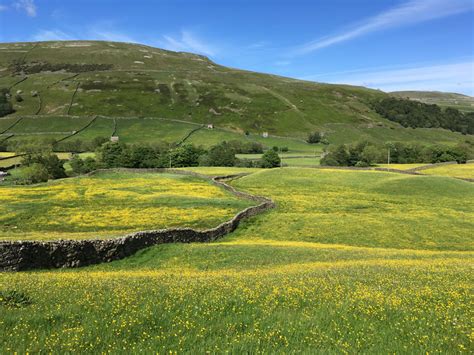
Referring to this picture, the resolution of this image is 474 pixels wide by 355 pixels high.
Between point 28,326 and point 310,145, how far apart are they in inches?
7500

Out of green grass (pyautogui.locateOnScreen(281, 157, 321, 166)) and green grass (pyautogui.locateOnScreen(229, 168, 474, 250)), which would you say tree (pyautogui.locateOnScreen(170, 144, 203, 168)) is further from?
green grass (pyautogui.locateOnScreen(229, 168, 474, 250))

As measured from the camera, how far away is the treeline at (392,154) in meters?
138

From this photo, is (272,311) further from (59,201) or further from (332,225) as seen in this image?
(59,201)

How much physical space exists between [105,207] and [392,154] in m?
133

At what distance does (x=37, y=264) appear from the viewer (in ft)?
73.2

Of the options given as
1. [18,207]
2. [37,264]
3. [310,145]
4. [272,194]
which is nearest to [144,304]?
[37,264]

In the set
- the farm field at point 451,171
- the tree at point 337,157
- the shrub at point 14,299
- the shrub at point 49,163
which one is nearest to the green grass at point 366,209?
the farm field at point 451,171

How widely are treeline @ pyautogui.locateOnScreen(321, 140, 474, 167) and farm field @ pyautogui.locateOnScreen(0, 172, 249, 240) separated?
76099 mm

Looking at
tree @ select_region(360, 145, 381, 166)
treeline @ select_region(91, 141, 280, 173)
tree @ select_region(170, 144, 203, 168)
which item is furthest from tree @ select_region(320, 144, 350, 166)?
tree @ select_region(170, 144, 203, 168)

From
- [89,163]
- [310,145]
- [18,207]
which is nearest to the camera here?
[18,207]

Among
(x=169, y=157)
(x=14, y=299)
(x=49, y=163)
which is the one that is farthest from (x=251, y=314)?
(x=169, y=157)

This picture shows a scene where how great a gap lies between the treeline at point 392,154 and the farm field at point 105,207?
7610 centimetres

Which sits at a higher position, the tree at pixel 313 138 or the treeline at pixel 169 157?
the tree at pixel 313 138

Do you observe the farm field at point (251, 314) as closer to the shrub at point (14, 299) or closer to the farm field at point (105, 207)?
the shrub at point (14, 299)
